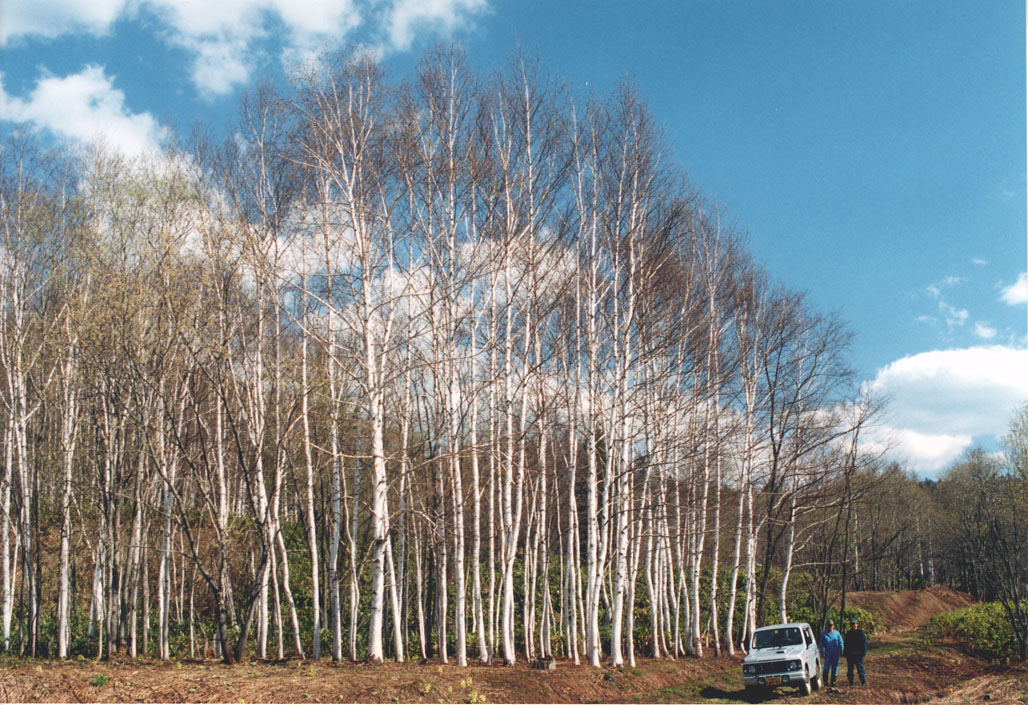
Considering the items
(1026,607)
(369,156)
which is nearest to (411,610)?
(369,156)

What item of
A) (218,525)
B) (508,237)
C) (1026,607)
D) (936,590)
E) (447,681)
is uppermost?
(508,237)

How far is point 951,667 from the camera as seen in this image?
19.7 m

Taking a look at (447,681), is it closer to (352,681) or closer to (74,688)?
(352,681)

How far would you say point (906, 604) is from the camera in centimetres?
3800

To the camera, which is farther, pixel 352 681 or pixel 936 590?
pixel 936 590

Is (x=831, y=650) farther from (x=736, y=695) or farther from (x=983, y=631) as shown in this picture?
(x=983, y=631)

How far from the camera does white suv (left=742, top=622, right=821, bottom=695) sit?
13.9 meters

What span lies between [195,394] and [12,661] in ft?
18.2

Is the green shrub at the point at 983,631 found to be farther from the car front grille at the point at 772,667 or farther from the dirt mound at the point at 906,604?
the car front grille at the point at 772,667

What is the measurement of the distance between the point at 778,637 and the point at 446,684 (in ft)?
26.6

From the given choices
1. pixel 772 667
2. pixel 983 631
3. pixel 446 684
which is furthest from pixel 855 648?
pixel 983 631

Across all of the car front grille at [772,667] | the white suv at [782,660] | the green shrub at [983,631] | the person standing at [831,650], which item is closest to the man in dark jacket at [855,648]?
the person standing at [831,650]

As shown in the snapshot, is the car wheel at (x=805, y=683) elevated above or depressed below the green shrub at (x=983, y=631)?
above

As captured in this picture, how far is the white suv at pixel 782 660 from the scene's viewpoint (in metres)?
13.9
